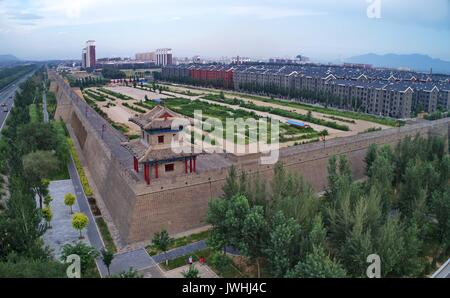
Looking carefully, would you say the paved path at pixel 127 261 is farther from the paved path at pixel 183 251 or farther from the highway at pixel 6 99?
the highway at pixel 6 99

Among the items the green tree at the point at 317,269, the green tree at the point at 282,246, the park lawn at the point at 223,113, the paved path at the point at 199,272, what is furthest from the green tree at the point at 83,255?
the park lawn at the point at 223,113

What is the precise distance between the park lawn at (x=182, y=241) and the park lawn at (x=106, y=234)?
3.17ft

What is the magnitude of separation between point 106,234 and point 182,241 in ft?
7.51

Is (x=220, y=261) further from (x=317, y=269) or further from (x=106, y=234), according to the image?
(x=106, y=234)

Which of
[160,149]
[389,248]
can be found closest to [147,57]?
[160,149]

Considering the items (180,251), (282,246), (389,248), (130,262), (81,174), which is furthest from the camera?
(81,174)

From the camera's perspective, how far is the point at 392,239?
7.86 metres

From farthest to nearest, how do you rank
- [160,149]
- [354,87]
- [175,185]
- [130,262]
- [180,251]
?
[354,87] → [160,149] → [175,185] → [180,251] → [130,262]

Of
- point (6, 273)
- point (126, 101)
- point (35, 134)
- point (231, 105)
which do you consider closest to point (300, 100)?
point (231, 105)

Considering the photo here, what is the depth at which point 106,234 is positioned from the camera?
1125cm

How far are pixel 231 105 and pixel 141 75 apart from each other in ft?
122

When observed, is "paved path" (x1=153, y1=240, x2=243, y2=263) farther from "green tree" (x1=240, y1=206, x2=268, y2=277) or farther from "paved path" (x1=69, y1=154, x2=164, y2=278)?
"green tree" (x1=240, y1=206, x2=268, y2=277)

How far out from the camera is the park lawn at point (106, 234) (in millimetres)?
10484
